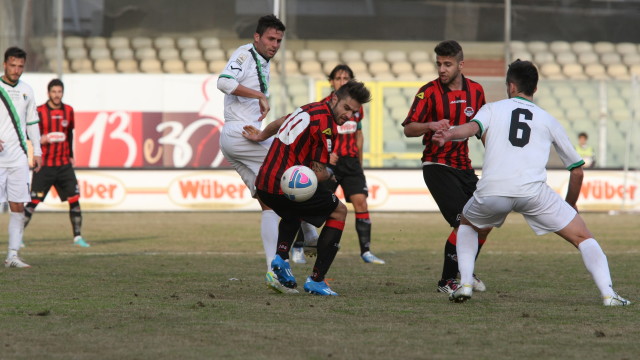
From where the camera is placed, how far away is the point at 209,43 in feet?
89.8

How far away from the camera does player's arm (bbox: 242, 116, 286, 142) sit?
845cm

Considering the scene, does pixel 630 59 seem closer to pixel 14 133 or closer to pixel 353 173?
pixel 353 173

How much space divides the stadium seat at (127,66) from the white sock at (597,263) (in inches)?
845

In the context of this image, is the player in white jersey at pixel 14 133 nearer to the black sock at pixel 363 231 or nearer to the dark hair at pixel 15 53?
the dark hair at pixel 15 53

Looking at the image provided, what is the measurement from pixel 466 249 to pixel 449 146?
114 cm

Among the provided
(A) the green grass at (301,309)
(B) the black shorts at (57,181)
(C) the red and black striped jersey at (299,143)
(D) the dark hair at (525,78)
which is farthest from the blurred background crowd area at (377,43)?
(D) the dark hair at (525,78)

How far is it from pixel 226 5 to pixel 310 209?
64.4 feet

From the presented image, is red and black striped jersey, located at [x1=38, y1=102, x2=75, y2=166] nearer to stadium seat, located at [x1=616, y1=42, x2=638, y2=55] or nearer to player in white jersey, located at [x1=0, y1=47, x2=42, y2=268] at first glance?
player in white jersey, located at [x1=0, y1=47, x2=42, y2=268]

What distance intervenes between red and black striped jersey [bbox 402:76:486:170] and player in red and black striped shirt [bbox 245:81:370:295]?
0.88 m

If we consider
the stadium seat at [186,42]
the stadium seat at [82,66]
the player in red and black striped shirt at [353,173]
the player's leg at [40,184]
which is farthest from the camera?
the stadium seat at [186,42]

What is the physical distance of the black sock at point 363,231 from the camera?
12.0m

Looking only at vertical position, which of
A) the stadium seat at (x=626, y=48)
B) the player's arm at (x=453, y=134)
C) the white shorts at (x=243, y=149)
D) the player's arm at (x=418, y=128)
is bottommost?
the white shorts at (x=243, y=149)

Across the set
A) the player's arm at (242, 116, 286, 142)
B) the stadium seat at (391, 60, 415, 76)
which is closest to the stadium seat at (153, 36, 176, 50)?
the stadium seat at (391, 60, 415, 76)

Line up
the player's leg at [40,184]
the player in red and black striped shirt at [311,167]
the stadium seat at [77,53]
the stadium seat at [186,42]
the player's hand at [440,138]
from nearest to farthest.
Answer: the player's hand at [440,138], the player in red and black striped shirt at [311,167], the player's leg at [40,184], the stadium seat at [77,53], the stadium seat at [186,42]
